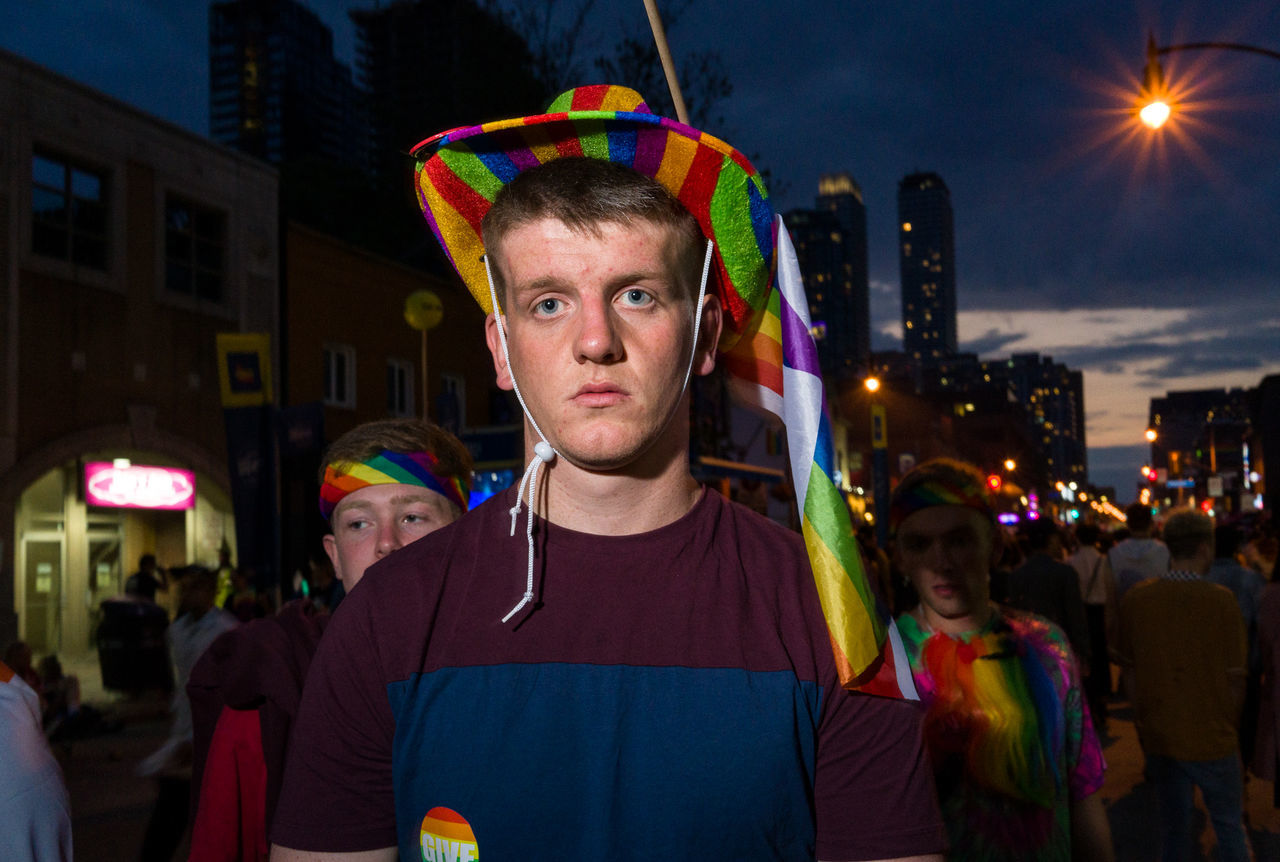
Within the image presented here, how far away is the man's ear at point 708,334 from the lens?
77.1 inches

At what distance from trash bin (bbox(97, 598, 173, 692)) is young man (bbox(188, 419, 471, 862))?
10471mm

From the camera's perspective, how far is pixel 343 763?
1.68 m

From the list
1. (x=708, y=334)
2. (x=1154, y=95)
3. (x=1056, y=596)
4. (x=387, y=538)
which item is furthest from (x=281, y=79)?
(x=708, y=334)

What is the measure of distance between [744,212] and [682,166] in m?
0.16

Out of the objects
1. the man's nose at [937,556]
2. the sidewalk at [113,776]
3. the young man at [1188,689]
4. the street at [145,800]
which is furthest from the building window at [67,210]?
the young man at [1188,689]

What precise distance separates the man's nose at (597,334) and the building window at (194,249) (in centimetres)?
1645

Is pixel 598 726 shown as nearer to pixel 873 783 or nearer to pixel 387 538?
pixel 873 783

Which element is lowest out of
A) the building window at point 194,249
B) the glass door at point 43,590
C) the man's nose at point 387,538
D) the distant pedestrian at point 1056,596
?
the glass door at point 43,590

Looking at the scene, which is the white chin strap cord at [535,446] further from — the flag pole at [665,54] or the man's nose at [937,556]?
the man's nose at [937,556]

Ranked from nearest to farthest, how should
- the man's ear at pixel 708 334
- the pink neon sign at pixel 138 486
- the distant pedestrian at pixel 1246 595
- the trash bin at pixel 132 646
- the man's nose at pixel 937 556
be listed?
the man's ear at pixel 708 334 → the man's nose at pixel 937 556 → the distant pedestrian at pixel 1246 595 → the trash bin at pixel 132 646 → the pink neon sign at pixel 138 486

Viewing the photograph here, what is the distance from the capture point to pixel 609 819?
1.59 metres

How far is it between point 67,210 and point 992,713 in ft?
50.9

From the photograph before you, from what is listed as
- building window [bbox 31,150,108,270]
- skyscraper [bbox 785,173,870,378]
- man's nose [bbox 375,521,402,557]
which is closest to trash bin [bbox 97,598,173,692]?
building window [bbox 31,150,108,270]

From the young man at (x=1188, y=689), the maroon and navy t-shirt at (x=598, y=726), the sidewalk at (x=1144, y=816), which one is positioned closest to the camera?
the maroon and navy t-shirt at (x=598, y=726)
